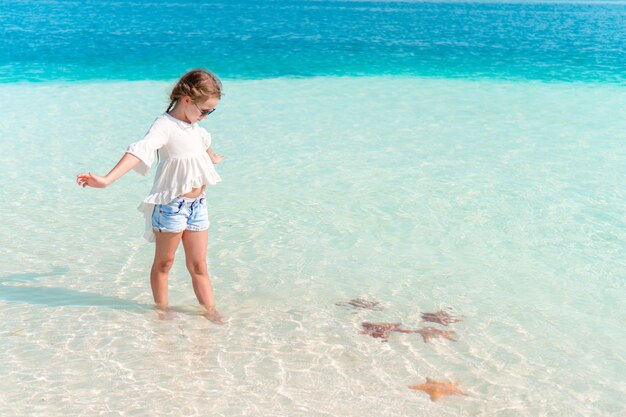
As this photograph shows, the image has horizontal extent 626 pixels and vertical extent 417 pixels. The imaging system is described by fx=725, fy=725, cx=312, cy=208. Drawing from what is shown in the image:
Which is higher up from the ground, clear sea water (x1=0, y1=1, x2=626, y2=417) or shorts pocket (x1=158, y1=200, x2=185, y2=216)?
shorts pocket (x1=158, y1=200, x2=185, y2=216)

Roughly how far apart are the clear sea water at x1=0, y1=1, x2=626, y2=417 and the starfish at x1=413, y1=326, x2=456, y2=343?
70 millimetres

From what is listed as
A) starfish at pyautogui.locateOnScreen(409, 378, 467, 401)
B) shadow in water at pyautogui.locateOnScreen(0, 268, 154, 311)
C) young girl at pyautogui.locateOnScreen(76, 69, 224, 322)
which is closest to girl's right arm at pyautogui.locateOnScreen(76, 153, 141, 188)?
young girl at pyautogui.locateOnScreen(76, 69, 224, 322)

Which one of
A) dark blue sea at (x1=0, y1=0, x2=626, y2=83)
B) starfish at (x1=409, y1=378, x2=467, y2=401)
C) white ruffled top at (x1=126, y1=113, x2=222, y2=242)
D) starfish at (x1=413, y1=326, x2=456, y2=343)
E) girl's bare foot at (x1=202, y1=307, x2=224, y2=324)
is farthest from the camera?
dark blue sea at (x1=0, y1=0, x2=626, y2=83)

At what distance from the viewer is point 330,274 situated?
5.17 m

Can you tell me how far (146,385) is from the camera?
142 inches

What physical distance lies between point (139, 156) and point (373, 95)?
384 inches

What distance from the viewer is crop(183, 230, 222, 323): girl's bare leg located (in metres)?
4.08

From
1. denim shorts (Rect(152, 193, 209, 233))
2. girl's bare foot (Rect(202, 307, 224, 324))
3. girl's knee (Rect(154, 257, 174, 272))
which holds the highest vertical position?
denim shorts (Rect(152, 193, 209, 233))

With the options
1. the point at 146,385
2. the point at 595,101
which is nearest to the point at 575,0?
the point at 595,101

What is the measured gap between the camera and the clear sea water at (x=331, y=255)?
368cm

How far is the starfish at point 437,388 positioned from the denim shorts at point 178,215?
57.9 inches

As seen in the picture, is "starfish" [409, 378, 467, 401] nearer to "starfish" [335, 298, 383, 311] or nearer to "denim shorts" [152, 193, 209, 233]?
"starfish" [335, 298, 383, 311]

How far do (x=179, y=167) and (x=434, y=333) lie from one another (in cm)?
177

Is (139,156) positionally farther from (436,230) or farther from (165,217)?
(436,230)
